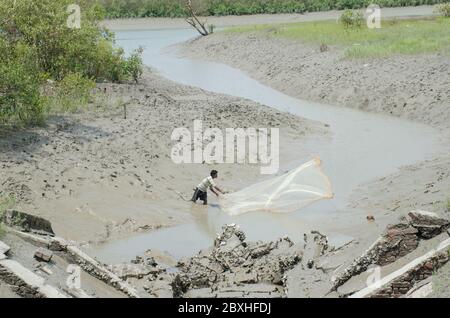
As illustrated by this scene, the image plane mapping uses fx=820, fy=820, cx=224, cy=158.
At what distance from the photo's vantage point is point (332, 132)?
1022 inches

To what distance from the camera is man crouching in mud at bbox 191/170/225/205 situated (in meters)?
18.2

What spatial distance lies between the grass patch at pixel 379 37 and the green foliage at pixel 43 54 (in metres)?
12.0

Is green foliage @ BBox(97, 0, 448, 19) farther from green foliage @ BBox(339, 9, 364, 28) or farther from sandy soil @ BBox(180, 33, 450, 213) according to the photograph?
sandy soil @ BBox(180, 33, 450, 213)

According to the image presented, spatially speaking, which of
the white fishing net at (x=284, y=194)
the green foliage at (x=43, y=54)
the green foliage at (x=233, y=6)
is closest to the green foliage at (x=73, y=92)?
the green foliage at (x=43, y=54)

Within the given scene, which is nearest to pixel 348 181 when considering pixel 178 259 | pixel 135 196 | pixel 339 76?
pixel 135 196

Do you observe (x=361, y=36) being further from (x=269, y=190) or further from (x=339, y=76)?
(x=269, y=190)

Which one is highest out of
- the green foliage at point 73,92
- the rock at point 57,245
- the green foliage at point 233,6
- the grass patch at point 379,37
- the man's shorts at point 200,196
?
the green foliage at point 233,6

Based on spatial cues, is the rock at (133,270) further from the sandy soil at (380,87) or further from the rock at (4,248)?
the sandy soil at (380,87)

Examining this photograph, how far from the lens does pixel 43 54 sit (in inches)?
977

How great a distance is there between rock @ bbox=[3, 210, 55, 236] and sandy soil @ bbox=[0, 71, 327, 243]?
1.33 metres

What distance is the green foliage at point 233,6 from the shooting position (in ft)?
215

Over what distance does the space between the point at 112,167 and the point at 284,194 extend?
4140 mm

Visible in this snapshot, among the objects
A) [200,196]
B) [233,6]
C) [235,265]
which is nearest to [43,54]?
[200,196]

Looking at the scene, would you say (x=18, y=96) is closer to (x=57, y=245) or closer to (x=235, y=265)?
(x=57, y=245)
